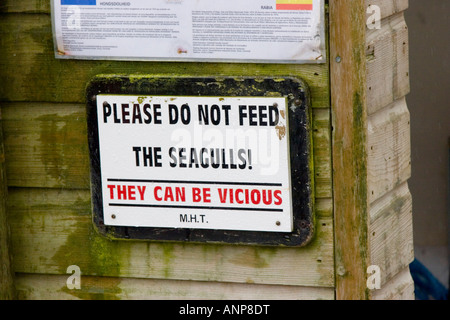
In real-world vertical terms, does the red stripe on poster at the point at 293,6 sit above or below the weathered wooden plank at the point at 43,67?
above

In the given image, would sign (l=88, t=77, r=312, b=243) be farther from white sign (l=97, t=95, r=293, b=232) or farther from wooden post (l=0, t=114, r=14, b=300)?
wooden post (l=0, t=114, r=14, b=300)

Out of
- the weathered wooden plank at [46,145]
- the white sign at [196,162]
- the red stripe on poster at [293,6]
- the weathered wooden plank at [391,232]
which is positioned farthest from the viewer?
the weathered wooden plank at [46,145]

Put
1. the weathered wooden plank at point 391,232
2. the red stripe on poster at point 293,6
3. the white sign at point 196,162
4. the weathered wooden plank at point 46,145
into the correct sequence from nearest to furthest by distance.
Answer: the red stripe on poster at point 293,6, the white sign at point 196,162, the weathered wooden plank at point 391,232, the weathered wooden plank at point 46,145

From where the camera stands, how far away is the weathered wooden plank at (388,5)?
10.0 feet

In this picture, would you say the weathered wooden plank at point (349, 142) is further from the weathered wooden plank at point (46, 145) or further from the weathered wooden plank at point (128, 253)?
the weathered wooden plank at point (46, 145)

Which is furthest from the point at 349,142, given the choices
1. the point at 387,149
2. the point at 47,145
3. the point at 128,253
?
the point at 47,145

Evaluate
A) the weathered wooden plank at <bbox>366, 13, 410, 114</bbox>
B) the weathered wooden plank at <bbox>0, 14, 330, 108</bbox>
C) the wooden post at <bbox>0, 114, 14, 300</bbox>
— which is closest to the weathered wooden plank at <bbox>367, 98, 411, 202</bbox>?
the weathered wooden plank at <bbox>366, 13, 410, 114</bbox>

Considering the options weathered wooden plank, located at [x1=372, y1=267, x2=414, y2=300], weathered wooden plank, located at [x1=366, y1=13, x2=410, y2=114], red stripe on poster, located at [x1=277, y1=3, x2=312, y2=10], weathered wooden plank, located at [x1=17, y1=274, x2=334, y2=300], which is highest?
red stripe on poster, located at [x1=277, y1=3, x2=312, y2=10]

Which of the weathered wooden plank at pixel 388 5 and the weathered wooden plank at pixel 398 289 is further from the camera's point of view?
the weathered wooden plank at pixel 398 289

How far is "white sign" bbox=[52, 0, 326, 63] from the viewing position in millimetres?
2936

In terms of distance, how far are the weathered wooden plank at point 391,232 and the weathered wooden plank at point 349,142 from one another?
7 cm

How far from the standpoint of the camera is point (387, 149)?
3186 mm

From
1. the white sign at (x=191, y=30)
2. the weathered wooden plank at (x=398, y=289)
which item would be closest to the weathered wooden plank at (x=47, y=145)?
the white sign at (x=191, y=30)

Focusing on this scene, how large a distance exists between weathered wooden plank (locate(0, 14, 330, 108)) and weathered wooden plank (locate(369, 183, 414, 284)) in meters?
0.69
